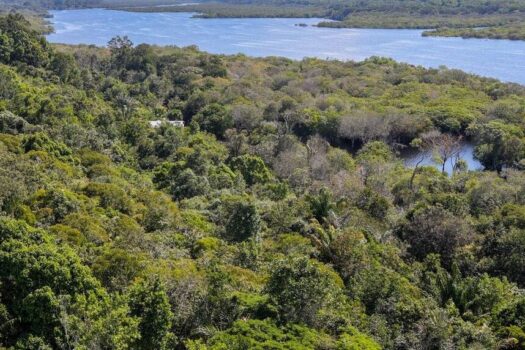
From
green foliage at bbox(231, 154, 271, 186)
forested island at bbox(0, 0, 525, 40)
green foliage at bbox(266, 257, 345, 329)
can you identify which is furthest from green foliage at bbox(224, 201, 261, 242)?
forested island at bbox(0, 0, 525, 40)

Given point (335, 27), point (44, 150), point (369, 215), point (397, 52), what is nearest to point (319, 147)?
point (369, 215)

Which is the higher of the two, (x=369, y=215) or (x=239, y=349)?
(x=239, y=349)

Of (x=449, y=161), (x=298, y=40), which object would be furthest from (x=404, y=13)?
(x=449, y=161)

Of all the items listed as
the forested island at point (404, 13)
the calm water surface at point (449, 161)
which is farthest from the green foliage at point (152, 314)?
the forested island at point (404, 13)

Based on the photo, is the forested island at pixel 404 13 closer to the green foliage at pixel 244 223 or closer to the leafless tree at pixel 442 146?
the leafless tree at pixel 442 146

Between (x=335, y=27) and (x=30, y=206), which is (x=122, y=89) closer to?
(x=30, y=206)

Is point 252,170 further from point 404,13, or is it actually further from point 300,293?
point 404,13
